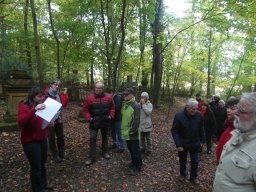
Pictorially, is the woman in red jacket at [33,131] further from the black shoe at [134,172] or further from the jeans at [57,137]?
the black shoe at [134,172]

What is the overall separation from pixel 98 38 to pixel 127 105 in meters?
7.88

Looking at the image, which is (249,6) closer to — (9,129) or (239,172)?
(239,172)

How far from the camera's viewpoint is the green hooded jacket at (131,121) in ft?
16.0

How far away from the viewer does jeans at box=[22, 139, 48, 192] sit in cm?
364

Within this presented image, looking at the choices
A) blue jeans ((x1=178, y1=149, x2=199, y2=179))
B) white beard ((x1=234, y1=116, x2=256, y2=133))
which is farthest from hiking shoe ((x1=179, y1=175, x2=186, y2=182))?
white beard ((x1=234, y1=116, x2=256, y2=133))

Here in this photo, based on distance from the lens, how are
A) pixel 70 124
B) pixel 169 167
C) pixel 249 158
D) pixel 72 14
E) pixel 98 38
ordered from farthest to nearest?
pixel 98 38
pixel 72 14
pixel 70 124
pixel 169 167
pixel 249 158

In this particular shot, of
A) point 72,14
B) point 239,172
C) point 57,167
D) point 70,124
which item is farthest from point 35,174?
point 72,14

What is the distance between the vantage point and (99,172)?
509 cm

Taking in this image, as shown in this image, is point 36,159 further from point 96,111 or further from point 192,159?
point 192,159

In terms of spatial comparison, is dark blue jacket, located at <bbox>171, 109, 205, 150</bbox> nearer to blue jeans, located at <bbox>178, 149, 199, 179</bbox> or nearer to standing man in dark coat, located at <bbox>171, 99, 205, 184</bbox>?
standing man in dark coat, located at <bbox>171, 99, 205, 184</bbox>

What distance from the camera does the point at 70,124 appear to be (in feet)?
28.9

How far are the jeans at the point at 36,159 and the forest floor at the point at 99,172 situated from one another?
53 centimetres

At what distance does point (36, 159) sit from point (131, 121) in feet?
7.32

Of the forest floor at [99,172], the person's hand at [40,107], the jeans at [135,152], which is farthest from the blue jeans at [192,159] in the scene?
the person's hand at [40,107]
